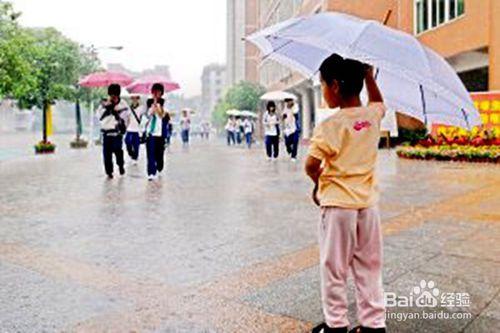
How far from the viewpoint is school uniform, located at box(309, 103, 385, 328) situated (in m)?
2.79

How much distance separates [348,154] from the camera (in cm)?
282

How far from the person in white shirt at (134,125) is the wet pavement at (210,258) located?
4601 millimetres

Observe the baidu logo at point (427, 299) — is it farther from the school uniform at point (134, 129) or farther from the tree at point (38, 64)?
the tree at point (38, 64)

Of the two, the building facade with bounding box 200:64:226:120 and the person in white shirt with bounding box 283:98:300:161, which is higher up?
the building facade with bounding box 200:64:226:120

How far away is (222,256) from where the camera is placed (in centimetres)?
494

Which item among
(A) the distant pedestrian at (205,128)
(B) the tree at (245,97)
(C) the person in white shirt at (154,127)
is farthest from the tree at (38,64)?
(A) the distant pedestrian at (205,128)

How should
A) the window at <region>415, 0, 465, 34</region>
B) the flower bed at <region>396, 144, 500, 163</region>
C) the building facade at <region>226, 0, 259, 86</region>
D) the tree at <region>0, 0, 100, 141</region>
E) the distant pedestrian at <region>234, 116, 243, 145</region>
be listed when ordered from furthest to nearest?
the building facade at <region>226, 0, 259, 86</region>
the distant pedestrian at <region>234, 116, 243, 145</region>
the window at <region>415, 0, 465, 34</region>
the tree at <region>0, 0, 100, 141</region>
the flower bed at <region>396, 144, 500, 163</region>

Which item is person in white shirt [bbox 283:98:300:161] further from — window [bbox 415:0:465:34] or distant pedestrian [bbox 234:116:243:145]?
distant pedestrian [bbox 234:116:243:145]

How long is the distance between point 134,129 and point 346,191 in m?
12.0

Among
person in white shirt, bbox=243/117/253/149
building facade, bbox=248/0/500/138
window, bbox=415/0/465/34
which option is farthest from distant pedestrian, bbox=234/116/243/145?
window, bbox=415/0/465/34

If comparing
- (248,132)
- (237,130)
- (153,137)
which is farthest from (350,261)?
(237,130)

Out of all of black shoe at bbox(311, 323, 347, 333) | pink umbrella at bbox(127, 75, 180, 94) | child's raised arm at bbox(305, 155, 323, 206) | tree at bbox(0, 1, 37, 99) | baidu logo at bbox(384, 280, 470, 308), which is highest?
tree at bbox(0, 1, 37, 99)

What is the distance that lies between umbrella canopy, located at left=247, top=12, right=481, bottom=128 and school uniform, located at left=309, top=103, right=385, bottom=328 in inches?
12.1

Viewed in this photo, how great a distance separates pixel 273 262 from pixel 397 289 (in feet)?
3.85
